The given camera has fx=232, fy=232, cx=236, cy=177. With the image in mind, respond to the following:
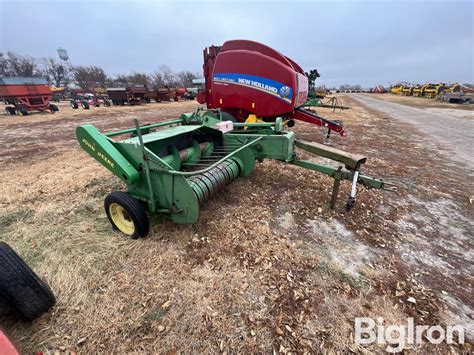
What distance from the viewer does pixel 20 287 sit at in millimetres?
1722

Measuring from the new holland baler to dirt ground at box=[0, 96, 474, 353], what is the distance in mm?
1860

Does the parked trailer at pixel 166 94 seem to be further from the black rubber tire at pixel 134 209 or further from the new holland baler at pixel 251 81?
the black rubber tire at pixel 134 209

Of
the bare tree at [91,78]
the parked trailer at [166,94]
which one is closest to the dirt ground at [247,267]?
the parked trailer at [166,94]

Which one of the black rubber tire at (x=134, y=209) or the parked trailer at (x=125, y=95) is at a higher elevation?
the parked trailer at (x=125, y=95)

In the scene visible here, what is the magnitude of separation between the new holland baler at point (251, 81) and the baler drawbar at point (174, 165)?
151 cm

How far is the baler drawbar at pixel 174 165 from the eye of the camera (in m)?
2.54

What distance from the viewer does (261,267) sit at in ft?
8.09

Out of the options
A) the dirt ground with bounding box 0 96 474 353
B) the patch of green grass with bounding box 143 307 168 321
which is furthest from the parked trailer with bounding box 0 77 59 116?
the patch of green grass with bounding box 143 307 168 321

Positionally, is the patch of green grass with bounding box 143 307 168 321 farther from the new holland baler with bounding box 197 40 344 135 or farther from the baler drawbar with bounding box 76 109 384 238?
the new holland baler with bounding box 197 40 344 135

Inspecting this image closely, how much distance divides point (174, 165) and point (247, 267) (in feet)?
5.59

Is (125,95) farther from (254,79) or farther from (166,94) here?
(254,79)

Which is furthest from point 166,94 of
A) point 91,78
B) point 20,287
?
point 91,78

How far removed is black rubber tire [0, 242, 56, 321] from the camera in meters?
1.68

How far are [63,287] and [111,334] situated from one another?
0.77 metres
